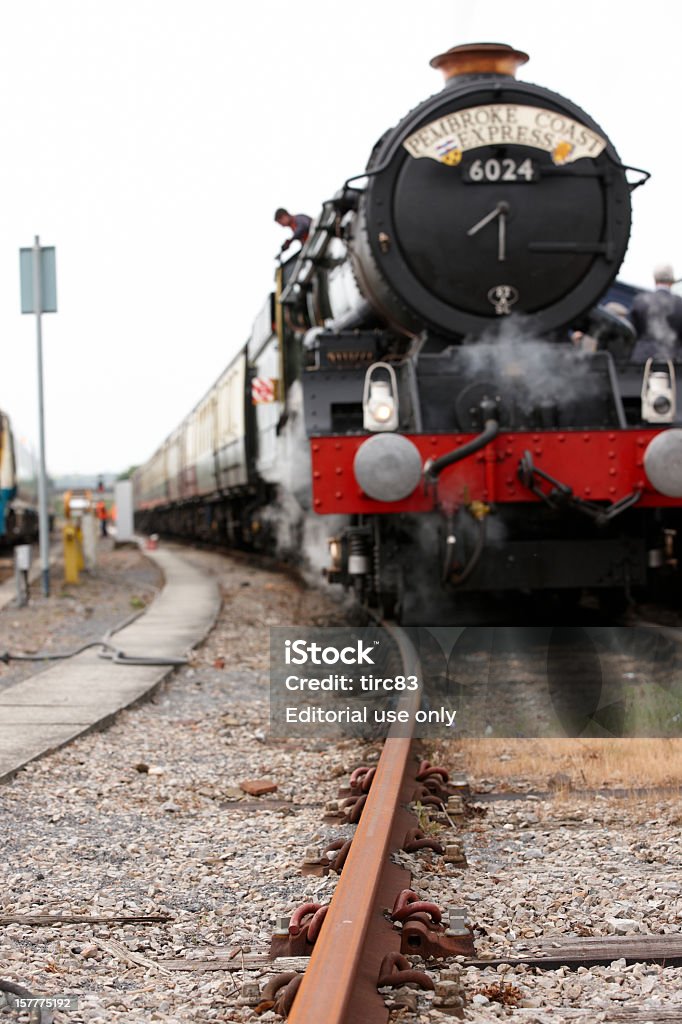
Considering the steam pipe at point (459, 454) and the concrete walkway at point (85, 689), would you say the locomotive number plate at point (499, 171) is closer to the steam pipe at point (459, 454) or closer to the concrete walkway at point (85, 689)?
the steam pipe at point (459, 454)

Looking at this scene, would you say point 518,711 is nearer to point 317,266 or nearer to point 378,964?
point 378,964

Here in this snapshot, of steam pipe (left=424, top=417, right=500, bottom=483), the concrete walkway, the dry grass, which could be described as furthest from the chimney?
the dry grass

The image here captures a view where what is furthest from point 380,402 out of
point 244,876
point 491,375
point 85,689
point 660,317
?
point 244,876

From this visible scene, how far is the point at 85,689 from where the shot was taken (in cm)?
612

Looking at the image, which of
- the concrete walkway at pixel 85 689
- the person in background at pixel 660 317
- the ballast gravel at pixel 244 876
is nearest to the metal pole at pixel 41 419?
the concrete walkway at pixel 85 689

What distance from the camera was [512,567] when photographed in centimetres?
622

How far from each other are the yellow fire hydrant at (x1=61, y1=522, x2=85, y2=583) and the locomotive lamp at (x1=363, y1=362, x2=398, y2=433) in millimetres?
9297

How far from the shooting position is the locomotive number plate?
6.56 metres

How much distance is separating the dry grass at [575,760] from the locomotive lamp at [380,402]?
211cm

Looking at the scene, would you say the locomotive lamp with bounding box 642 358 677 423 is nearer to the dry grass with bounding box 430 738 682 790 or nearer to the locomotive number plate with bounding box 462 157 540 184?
the locomotive number plate with bounding box 462 157 540 184

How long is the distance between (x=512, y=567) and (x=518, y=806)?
104 inches

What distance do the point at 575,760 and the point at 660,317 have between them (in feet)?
13.2

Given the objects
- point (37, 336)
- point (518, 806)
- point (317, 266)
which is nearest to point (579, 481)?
point (518, 806)

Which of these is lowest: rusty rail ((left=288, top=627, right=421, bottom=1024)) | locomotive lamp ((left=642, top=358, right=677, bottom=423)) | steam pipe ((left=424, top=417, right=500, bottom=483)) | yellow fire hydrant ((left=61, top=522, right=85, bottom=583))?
rusty rail ((left=288, top=627, right=421, bottom=1024))
